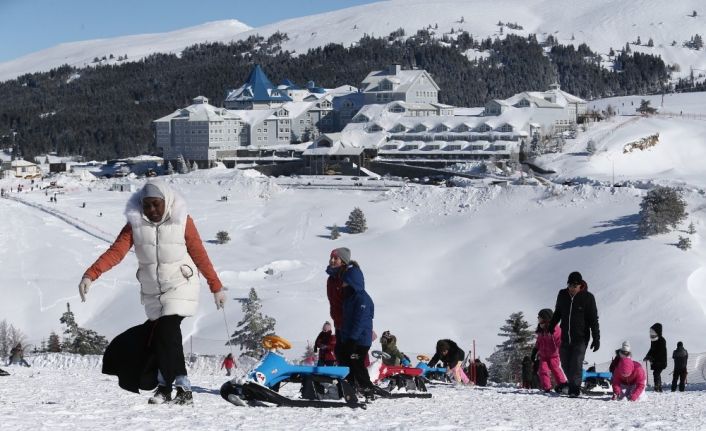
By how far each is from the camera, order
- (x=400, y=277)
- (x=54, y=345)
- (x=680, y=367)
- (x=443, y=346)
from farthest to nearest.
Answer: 1. (x=400, y=277)
2. (x=54, y=345)
3. (x=680, y=367)
4. (x=443, y=346)

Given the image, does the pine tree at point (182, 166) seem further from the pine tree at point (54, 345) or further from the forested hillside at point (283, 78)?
the pine tree at point (54, 345)

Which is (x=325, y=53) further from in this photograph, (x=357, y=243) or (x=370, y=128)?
(x=357, y=243)

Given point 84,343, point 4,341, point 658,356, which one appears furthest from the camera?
point 4,341

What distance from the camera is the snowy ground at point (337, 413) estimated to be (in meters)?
7.52

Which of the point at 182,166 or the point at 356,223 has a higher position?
the point at 182,166

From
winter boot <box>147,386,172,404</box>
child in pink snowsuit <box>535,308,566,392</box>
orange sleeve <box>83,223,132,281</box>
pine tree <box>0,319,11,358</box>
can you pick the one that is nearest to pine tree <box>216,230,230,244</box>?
pine tree <box>0,319,11,358</box>

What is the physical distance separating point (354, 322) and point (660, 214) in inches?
1449

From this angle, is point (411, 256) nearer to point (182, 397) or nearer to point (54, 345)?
point (54, 345)

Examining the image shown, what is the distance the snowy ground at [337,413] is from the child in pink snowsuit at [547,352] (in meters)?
0.95

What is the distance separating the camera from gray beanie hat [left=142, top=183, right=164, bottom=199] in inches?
304

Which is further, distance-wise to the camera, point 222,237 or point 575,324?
point 222,237

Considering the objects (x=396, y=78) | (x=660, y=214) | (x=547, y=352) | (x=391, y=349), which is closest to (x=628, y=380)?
(x=547, y=352)

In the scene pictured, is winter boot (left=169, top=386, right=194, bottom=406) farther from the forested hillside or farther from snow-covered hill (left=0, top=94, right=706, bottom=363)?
the forested hillside

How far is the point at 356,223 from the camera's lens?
52188mm
